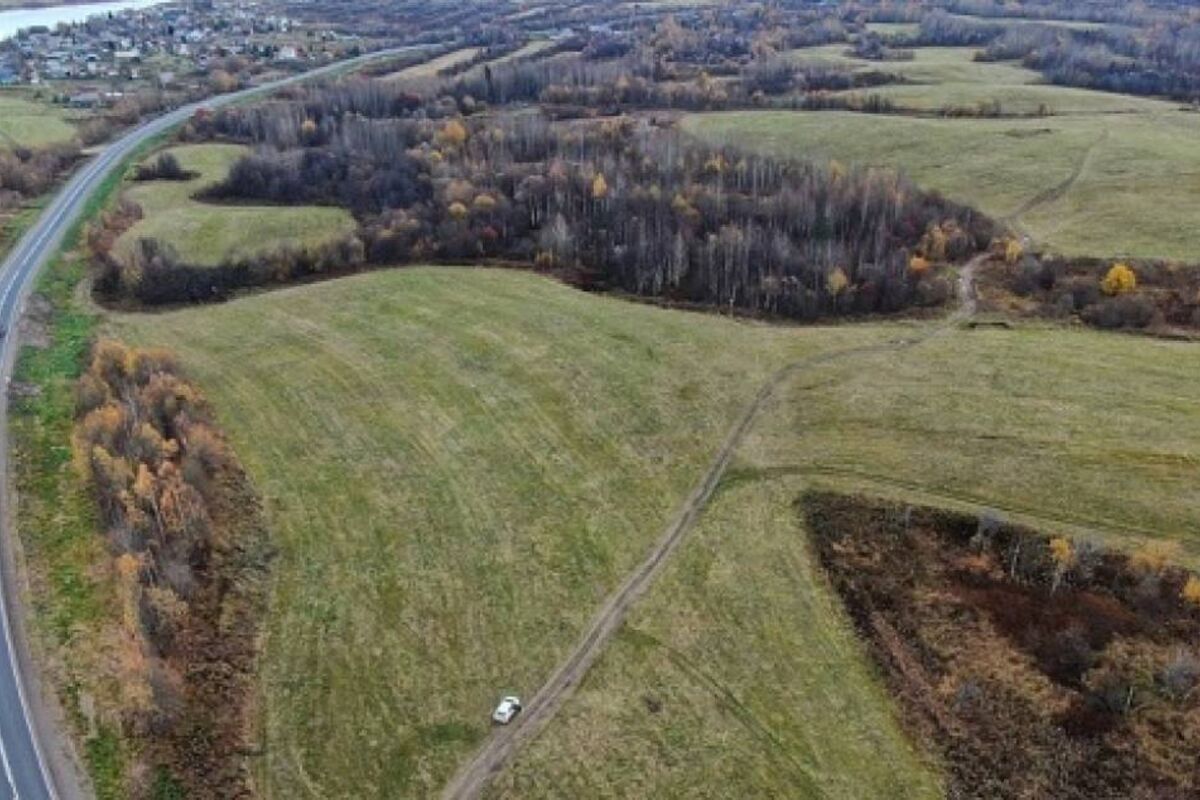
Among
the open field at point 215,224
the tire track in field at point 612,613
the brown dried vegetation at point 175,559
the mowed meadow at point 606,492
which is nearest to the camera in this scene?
the tire track in field at point 612,613

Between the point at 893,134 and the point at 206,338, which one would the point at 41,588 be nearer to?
the point at 206,338

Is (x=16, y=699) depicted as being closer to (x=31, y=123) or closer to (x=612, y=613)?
(x=612, y=613)

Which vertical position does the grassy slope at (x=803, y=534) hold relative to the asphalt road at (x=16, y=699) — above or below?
below

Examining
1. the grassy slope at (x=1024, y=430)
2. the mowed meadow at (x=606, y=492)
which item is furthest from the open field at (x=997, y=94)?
the grassy slope at (x=1024, y=430)

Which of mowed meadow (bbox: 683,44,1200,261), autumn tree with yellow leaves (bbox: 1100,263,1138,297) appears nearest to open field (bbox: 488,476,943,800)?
autumn tree with yellow leaves (bbox: 1100,263,1138,297)

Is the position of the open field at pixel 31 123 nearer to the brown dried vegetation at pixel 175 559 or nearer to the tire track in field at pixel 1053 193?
the brown dried vegetation at pixel 175 559

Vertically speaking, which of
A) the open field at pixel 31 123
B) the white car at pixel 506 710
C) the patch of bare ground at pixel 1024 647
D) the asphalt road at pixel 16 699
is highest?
the open field at pixel 31 123

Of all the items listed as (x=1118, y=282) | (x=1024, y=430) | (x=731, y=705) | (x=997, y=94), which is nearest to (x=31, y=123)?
(x=997, y=94)

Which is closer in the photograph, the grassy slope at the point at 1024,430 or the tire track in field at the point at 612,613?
the tire track in field at the point at 612,613
